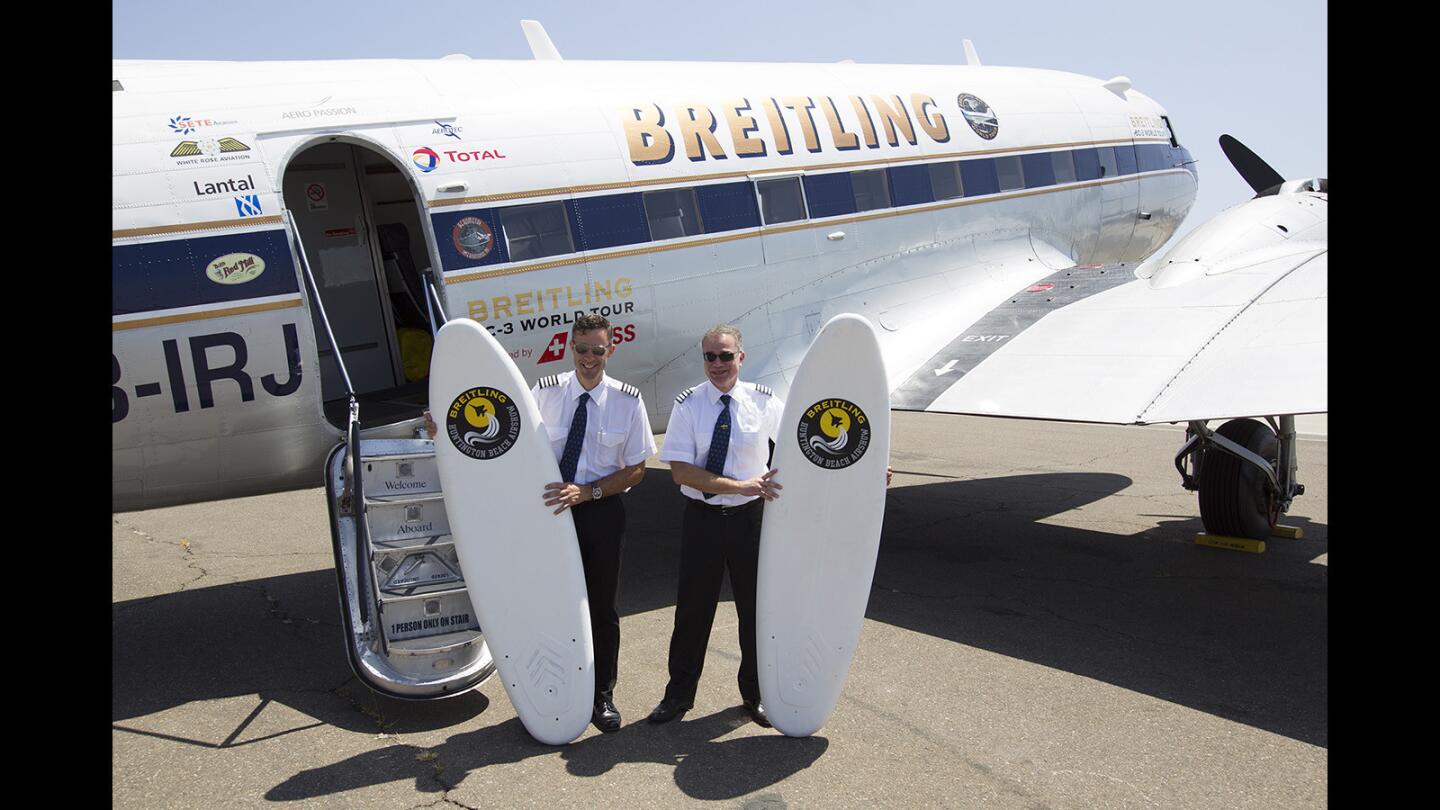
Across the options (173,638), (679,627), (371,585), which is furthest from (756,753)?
(173,638)

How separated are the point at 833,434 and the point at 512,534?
1617 mm

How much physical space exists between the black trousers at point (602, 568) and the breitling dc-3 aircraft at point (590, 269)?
2.47 feet

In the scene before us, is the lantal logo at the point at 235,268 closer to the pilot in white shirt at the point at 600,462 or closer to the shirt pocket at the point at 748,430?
the pilot in white shirt at the point at 600,462

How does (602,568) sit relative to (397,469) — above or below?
below

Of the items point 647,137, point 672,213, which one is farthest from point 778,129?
point 672,213

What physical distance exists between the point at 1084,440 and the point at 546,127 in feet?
34.9

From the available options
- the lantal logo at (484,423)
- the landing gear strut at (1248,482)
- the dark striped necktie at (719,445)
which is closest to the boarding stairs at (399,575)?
the lantal logo at (484,423)

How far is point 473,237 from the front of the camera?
7.03 m

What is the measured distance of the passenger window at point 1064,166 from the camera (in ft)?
35.4

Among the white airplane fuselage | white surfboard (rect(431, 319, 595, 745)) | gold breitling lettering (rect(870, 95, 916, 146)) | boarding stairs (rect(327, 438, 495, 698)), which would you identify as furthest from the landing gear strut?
boarding stairs (rect(327, 438, 495, 698))

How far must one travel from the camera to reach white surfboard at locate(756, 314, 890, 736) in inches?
205

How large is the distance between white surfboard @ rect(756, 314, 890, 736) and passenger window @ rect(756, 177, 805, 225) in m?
3.25

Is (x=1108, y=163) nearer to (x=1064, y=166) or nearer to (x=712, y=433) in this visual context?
(x=1064, y=166)

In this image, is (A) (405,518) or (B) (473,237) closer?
(A) (405,518)
